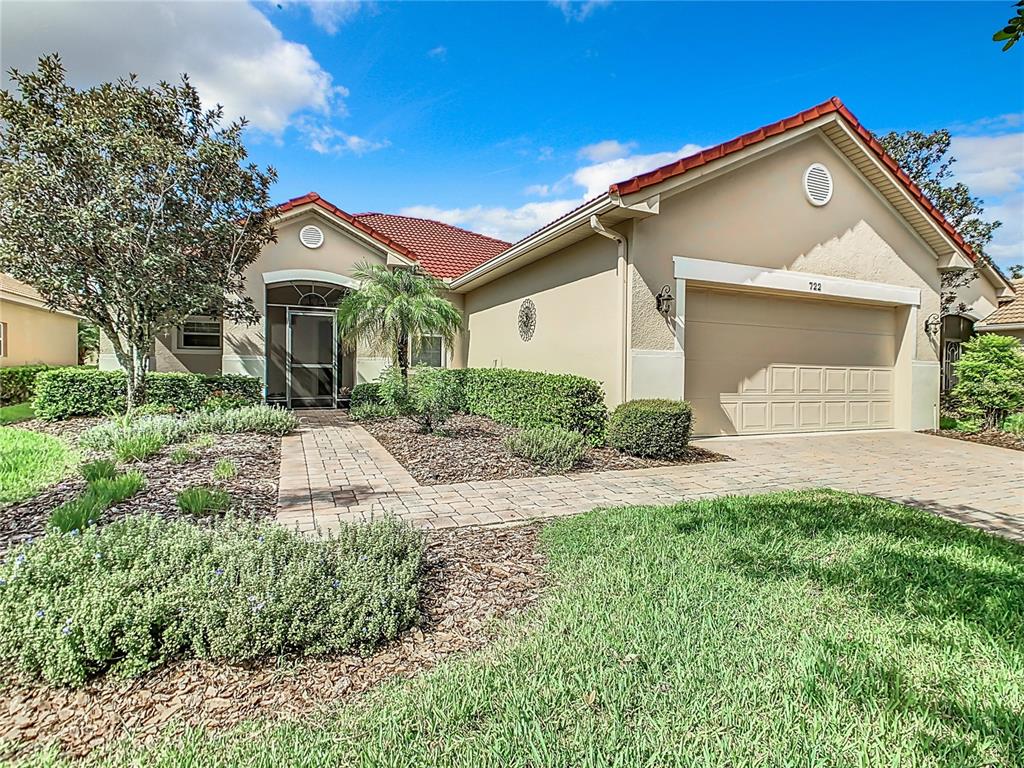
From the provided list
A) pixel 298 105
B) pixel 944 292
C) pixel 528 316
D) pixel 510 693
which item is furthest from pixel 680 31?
pixel 510 693

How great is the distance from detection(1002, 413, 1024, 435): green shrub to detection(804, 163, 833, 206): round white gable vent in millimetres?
5801

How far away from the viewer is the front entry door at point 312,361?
1473 centimetres

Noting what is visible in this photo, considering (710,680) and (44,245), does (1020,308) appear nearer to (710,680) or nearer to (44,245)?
(710,680)

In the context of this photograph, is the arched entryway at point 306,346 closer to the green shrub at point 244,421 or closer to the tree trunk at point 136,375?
the tree trunk at point 136,375

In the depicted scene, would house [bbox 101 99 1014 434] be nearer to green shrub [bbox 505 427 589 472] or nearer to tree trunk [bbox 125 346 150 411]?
green shrub [bbox 505 427 589 472]

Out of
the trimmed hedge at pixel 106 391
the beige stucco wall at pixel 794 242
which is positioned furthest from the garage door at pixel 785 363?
the trimmed hedge at pixel 106 391

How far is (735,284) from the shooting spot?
936 cm

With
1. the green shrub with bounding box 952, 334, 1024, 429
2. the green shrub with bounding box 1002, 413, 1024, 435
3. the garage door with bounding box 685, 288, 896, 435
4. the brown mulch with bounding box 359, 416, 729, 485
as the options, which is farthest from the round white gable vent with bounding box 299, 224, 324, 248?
the green shrub with bounding box 1002, 413, 1024, 435

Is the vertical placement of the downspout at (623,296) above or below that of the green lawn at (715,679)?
above

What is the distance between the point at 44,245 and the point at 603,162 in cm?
1484

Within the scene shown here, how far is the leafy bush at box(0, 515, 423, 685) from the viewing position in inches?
96.2

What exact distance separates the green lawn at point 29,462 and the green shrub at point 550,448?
5506 mm

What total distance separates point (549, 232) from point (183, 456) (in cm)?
677

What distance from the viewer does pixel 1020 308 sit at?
13.7m
